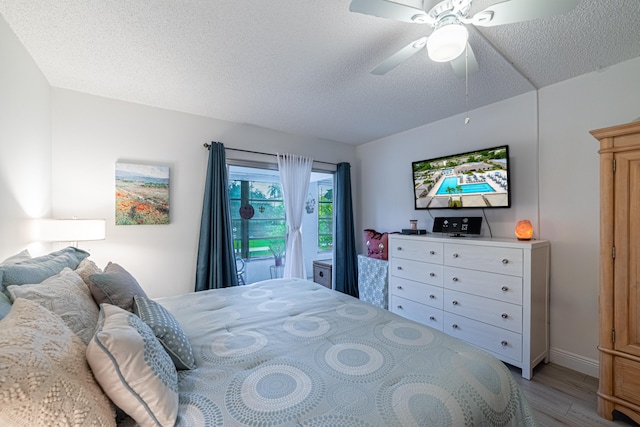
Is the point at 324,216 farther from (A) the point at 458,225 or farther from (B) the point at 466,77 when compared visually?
(B) the point at 466,77

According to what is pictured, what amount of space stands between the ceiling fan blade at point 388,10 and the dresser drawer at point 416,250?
1.99m

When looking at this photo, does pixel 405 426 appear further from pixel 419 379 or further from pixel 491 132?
pixel 491 132

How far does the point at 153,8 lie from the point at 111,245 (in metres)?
2.17

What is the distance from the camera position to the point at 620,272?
5.53 ft

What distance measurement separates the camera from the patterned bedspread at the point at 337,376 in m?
0.90

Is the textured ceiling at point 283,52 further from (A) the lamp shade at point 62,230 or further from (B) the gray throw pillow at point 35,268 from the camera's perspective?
(B) the gray throw pillow at point 35,268

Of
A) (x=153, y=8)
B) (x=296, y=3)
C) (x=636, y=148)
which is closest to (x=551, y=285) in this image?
(x=636, y=148)

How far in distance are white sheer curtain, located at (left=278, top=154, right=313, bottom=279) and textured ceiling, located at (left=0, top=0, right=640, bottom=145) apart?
95cm

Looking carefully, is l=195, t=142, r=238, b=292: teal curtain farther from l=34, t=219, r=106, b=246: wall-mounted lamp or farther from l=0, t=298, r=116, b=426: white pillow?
l=0, t=298, r=116, b=426: white pillow

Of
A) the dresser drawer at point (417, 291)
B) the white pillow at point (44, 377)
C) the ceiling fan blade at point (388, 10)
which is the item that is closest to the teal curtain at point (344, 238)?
the dresser drawer at point (417, 291)

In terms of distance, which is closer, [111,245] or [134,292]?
[134,292]

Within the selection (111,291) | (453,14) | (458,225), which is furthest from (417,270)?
(111,291)

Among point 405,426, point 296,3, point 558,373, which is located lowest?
point 558,373

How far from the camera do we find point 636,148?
1.62m
